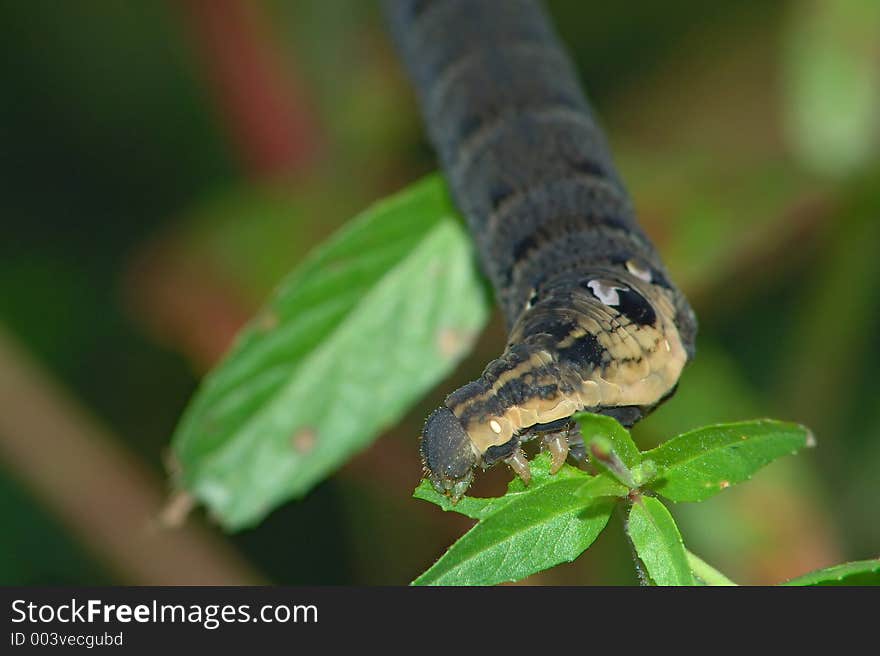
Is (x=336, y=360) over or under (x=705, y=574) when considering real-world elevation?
under

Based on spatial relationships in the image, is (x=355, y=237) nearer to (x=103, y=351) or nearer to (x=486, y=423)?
(x=486, y=423)

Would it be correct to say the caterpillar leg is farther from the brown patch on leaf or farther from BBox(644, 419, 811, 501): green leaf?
the brown patch on leaf

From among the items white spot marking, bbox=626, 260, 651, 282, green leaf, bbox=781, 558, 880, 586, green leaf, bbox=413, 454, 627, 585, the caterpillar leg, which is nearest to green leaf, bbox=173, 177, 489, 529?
white spot marking, bbox=626, 260, 651, 282

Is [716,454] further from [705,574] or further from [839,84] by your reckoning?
[839,84]

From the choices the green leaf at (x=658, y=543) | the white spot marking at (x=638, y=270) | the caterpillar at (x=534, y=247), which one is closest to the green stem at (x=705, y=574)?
the green leaf at (x=658, y=543)

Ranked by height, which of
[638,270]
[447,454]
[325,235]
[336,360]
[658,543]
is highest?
[447,454]

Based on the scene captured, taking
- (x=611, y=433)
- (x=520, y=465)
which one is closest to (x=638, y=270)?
(x=520, y=465)

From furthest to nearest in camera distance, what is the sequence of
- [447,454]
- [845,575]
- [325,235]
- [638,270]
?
[325,235], [638,270], [447,454], [845,575]

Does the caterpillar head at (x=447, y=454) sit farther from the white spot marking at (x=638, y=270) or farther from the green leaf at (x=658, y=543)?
the white spot marking at (x=638, y=270)
